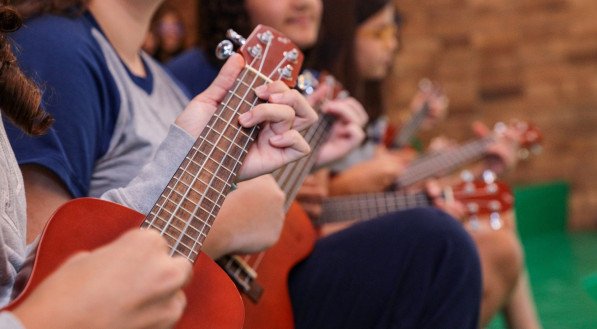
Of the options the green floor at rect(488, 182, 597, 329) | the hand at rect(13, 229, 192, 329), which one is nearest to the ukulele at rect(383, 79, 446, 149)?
the green floor at rect(488, 182, 597, 329)

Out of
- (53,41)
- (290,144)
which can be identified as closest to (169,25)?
(53,41)

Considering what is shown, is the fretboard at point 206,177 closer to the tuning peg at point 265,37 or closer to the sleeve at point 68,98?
the tuning peg at point 265,37

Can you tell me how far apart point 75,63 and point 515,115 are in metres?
4.39

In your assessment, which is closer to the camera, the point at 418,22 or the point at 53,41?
the point at 53,41

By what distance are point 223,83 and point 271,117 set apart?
74 millimetres

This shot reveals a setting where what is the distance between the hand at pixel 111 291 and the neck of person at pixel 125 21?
30.1 inches

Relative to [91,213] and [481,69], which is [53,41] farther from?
[481,69]

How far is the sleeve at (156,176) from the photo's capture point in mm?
1033

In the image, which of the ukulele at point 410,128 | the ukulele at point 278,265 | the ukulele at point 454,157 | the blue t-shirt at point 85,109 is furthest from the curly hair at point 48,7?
the ukulele at point 410,128

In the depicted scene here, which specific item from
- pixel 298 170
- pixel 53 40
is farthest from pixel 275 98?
pixel 298 170

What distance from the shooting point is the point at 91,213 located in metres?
0.92

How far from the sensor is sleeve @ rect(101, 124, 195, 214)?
3.39ft

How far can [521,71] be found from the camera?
540 centimetres

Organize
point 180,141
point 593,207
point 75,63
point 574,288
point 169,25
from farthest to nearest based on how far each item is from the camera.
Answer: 1. point 593,207
2. point 169,25
3. point 574,288
4. point 75,63
5. point 180,141
